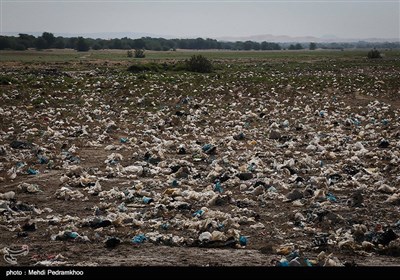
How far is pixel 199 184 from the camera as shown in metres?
6.12


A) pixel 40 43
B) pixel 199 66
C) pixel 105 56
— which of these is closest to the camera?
pixel 199 66

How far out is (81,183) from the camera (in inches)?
235

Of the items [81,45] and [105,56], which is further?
[81,45]

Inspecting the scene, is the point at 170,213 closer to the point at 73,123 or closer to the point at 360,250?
the point at 360,250

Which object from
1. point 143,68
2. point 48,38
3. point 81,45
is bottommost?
point 143,68

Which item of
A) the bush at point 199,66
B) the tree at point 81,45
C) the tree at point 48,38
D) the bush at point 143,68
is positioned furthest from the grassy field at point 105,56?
the bush at point 199,66

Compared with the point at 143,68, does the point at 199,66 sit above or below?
above

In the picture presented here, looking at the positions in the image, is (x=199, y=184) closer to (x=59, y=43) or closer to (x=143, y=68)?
(x=143, y=68)

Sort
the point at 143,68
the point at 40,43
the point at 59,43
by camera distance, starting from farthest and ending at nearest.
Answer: the point at 59,43, the point at 40,43, the point at 143,68

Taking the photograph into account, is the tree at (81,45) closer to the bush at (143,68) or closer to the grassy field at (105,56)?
the grassy field at (105,56)

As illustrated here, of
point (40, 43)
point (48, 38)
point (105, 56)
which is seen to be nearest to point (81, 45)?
point (48, 38)

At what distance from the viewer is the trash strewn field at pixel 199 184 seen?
13.2 ft

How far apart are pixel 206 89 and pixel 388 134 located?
8458 mm

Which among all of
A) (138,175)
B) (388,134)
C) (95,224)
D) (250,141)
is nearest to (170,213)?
(95,224)
